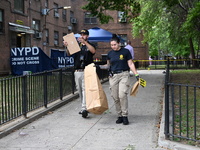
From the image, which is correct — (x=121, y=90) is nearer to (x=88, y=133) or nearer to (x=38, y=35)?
(x=88, y=133)

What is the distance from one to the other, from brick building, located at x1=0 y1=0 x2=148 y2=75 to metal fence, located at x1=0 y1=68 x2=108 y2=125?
10.3m

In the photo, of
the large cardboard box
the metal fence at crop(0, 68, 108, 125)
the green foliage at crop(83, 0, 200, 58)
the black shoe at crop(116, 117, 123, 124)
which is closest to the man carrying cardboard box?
the large cardboard box

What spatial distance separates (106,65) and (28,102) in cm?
218

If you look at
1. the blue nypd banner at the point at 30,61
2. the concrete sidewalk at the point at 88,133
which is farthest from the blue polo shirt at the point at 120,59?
Answer: the blue nypd banner at the point at 30,61

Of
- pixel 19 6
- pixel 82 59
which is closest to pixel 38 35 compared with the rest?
pixel 19 6

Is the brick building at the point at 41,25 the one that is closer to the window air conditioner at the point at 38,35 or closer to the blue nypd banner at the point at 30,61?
the window air conditioner at the point at 38,35

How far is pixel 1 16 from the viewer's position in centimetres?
2116

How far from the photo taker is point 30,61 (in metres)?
19.4

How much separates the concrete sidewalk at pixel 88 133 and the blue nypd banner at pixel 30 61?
11.2 m

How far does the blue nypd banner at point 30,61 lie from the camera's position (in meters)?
19.1

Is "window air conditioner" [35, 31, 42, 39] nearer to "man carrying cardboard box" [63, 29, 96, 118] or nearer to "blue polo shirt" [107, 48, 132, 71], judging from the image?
"man carrying cardboard box" [63, 29, 96, 118]

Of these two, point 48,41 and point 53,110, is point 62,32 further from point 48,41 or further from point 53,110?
point 53,110

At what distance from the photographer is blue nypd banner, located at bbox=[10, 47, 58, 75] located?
19.1 metres

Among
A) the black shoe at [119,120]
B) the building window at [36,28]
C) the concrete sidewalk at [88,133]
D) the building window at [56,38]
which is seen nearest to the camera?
the concrete sidewalk at [88,133]
